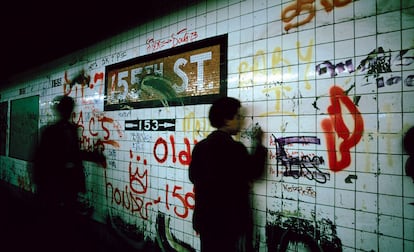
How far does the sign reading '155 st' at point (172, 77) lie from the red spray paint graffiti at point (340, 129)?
1.22 meters

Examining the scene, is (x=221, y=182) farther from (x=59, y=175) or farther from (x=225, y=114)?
(x=59, y=175)

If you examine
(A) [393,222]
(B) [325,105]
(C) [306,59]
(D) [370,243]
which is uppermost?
(C) [306,59]

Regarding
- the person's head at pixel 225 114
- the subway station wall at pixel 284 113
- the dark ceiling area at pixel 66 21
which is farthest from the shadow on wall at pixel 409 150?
the dark ceiling area at pixel 66 21

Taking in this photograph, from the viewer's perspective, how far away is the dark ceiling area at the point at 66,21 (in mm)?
3727

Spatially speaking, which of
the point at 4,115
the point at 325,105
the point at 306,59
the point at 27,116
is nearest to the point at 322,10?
the point at 306,59

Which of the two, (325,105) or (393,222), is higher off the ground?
(325,105)

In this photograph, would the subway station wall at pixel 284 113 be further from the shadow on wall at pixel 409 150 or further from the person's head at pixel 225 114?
the person's head at pixel 225 114

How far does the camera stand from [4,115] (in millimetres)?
8352

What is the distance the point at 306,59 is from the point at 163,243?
10.3 feet

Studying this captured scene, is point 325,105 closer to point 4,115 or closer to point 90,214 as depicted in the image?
point 90,214

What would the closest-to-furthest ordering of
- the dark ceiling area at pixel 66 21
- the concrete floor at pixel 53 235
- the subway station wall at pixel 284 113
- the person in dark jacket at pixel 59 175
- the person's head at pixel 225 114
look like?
the subway station wall at pixel 284 113 < the person's head at pixel 225 114 < the person in dark jacket at pixel 59 175 < the concrete floor at pixel 53 235 < the dark ceiling area at pixel 66 21

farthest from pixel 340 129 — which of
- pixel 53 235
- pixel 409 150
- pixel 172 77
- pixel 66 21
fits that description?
pixel 66 21

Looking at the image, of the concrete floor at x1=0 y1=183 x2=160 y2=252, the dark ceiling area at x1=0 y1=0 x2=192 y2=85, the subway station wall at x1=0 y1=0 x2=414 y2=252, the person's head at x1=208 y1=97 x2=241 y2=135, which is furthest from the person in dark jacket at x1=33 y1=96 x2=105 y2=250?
the person's head at x1=208 y1=97 x2=241 y2=135

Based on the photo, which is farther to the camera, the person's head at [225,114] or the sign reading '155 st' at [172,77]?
the sign reading '155 st' at [172,77]
